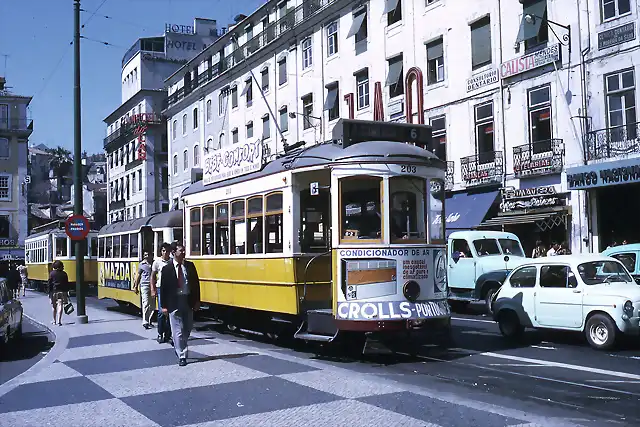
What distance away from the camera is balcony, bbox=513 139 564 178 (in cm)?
2417

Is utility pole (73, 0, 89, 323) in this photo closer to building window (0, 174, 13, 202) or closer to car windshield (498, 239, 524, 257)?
car windshield (498, 239, 524, 257)

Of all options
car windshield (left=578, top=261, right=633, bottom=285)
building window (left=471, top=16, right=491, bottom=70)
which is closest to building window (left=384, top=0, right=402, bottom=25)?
building window (left=471, top=16, right=491, bottom=70)

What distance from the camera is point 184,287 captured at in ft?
36.4

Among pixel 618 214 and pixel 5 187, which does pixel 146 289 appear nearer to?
pixel 618 214

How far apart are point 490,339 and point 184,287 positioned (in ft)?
20.6

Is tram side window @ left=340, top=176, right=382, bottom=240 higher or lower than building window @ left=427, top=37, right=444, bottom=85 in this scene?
lower

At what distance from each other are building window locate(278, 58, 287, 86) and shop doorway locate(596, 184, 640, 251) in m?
21.5

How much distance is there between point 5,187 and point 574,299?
66.5 meters

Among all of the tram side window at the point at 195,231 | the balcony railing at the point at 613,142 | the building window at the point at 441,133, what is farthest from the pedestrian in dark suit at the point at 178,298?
the building window at the point at 441,133

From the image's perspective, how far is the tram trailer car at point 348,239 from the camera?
10.9 metres

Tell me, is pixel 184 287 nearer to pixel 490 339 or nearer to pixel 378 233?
pixel 378 233

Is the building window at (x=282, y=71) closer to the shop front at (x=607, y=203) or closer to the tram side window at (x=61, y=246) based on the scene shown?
the tram side window at (x=61, y=246)

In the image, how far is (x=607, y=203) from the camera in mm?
23328

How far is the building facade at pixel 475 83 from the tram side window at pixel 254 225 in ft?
5.36
